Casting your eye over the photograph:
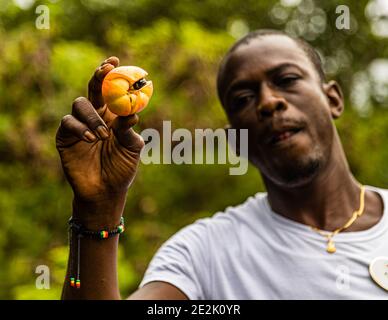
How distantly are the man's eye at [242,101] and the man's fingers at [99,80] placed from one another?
2.87ft

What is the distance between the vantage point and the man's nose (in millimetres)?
2391

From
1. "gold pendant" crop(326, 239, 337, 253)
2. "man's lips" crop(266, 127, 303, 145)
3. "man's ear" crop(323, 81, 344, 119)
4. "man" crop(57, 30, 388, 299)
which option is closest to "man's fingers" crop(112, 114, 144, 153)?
"man" crop(57, 30, 388, 299)

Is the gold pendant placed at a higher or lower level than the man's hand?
lower

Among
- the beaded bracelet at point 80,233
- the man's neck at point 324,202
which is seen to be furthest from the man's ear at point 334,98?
the beaded bracelet at point 80,233

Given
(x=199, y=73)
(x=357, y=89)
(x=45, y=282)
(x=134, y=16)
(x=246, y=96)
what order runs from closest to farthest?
(x=246, y=96)
(x=45, y=282)
(x=199, y=73)
(x=134, y=16)
(x=357, y=89)

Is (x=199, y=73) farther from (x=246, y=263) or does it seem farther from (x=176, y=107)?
(x=246, y=263)

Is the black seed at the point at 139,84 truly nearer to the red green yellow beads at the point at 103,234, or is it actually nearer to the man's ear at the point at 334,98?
the red green yellow beads at the point at 103,234

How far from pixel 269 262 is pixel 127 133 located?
0.86 meters

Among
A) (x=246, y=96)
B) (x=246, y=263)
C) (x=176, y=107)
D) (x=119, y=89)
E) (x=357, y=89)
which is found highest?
(x=357, y=89)

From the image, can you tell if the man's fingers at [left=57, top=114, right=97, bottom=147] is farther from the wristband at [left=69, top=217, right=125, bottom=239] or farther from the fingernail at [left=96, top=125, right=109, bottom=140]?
the wristband at [left=69, top=217, right=125, bottom=239]

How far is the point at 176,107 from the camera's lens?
16.3ft

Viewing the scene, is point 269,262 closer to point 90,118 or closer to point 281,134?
point 281,134

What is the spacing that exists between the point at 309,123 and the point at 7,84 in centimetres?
304

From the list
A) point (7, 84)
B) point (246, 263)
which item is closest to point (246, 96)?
point (246, 263)
